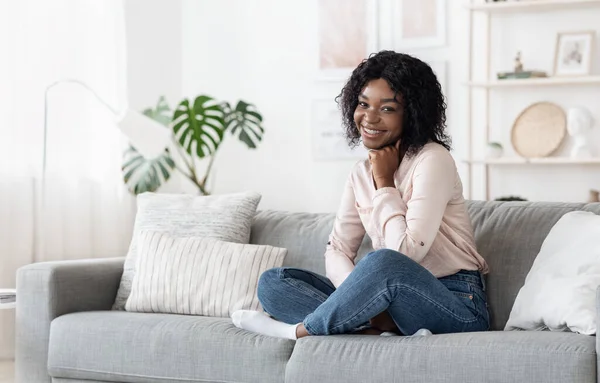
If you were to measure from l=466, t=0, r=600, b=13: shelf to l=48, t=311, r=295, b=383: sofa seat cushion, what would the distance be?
101 inches

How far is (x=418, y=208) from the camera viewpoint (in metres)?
2.54

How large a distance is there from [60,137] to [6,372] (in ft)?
3.80

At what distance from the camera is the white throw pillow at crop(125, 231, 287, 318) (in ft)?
9.95

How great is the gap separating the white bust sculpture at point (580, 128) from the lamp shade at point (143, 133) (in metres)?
2.13

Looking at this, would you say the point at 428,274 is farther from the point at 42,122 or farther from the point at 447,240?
the point at 42,122

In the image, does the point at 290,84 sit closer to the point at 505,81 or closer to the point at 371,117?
the point at 505,81

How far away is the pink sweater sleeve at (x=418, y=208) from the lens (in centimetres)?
252

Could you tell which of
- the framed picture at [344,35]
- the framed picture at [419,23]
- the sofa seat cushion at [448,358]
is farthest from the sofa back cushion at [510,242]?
the framed picture at [344,35]

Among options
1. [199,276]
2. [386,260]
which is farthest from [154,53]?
[386,260]

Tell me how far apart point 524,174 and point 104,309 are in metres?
2.54

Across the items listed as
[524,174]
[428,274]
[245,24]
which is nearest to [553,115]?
[524,174]

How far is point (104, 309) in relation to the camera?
3.27 meters

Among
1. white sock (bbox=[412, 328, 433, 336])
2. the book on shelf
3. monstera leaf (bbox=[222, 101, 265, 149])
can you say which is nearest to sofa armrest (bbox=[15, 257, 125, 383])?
white sock (bbox=[412, 328, 433, 336])

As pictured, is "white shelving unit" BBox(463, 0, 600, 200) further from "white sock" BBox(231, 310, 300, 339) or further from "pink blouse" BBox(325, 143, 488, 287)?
"white sock" BBox(231, 310, 300, 339)
